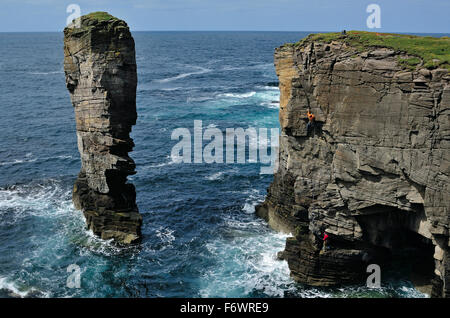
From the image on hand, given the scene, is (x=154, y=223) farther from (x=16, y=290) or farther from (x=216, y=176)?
(x=16, y=290)

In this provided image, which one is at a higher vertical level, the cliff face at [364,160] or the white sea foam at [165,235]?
the cliff face at [364,160]

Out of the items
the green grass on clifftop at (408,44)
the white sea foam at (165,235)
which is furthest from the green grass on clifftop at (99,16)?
the white sea foam at (165,235)

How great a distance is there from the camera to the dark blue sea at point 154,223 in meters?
43.3

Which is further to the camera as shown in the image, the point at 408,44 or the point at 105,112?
the point at 105,112

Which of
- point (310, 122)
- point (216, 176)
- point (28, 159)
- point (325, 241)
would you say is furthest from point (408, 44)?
point (28, 159)

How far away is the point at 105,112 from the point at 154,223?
1475cm

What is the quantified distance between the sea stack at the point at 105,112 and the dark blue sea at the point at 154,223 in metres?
2.72

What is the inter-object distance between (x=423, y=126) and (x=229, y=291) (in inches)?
847

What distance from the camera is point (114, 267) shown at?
46.4 meters

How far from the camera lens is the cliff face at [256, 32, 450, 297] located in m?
35.7

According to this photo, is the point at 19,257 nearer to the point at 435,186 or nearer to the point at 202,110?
the point at 435,186

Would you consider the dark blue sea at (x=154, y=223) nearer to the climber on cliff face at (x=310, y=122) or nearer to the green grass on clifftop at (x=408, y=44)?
the climber on cliff face at (x=310, y=122)
